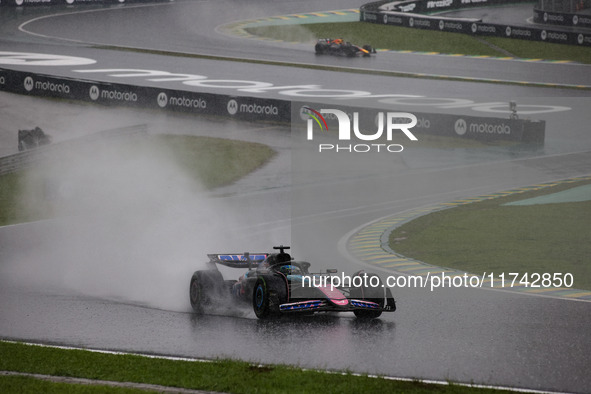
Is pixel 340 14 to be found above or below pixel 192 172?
above

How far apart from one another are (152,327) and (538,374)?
5739 millimetres

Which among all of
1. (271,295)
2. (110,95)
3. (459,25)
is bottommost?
(110,95)

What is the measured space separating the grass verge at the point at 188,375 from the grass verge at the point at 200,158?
15.1 metres

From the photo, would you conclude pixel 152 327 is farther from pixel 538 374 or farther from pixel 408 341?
pixel 538 374

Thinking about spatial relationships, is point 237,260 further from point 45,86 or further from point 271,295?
point 45,86

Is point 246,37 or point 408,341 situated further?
point 246,37

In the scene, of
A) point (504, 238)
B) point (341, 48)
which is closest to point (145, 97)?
point (341, 48)

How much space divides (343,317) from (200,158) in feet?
59.7

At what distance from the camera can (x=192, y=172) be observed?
29.6m

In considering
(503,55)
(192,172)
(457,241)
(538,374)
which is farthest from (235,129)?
(538,374)

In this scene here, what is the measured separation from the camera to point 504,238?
67.5 ft

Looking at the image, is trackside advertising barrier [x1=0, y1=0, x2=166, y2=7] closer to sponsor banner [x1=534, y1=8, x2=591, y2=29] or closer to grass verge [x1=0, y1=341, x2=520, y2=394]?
sponsor banner [x1=534, y1=8, x2=591, y2=29]

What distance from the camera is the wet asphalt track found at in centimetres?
1115

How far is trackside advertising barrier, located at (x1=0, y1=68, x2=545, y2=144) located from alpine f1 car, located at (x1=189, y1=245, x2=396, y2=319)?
17249 mm
